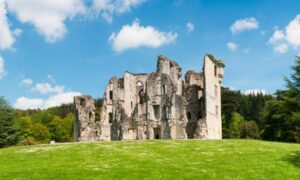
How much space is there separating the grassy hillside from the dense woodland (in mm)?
24612

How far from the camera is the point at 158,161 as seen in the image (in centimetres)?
3738

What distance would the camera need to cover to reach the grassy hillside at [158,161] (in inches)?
1283

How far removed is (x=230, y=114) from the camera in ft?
366

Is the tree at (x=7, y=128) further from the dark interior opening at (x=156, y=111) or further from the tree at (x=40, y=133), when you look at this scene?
the tree at (x=40, y=133)

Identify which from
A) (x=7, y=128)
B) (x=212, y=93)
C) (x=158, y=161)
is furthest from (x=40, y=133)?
(x=158, y=161)

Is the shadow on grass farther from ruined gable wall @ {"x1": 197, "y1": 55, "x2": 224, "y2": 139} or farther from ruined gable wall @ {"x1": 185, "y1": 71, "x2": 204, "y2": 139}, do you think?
ruined gable wall @ {"x1": 185, "y1": 71, "x2": 204, "y2": 139}

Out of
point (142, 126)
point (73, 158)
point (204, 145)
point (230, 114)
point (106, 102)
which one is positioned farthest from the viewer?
point (230, 114)

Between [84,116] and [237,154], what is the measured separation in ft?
128

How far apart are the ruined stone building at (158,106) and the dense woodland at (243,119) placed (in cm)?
1188

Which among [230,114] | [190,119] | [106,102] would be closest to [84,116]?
[106,102]

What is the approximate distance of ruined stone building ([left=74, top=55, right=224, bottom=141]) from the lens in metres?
70.5

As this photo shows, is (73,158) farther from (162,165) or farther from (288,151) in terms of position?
(288,151)

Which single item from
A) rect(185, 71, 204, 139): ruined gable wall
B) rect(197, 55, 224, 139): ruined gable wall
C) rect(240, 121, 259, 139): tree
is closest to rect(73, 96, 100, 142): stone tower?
rect(185, 71, 204, 139): ruined gable wall

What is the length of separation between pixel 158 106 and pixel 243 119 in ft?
244
